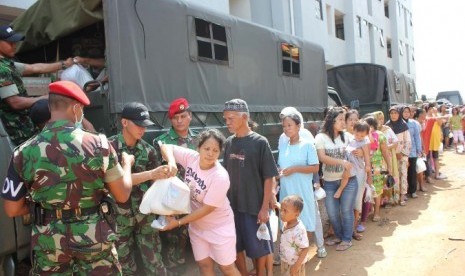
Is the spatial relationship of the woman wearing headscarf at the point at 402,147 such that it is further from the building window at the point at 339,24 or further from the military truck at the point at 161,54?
the building window at the point at 339,24

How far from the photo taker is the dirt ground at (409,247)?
4.00 metres

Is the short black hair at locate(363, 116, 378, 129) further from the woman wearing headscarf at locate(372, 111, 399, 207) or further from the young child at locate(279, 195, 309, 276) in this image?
the young child at locate(279, 195, 309, 276)

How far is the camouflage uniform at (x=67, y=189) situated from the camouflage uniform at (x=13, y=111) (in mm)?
1101

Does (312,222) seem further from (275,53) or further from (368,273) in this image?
(275,53)

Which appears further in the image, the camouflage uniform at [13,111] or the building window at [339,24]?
the building window at [339,24]

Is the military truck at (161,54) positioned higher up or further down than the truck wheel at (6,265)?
higher up

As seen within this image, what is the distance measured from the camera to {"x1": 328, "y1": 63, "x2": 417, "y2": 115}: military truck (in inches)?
382

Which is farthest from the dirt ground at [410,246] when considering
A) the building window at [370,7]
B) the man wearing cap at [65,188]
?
the building window at [370,7]

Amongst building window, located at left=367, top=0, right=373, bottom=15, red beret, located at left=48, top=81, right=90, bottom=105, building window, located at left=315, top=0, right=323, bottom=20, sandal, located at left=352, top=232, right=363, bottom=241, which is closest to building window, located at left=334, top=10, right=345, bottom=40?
building window, located at left=367, top=0, right=373, bottom=15

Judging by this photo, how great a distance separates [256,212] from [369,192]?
8.58 feet

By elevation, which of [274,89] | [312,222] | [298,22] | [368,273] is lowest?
[368,273]

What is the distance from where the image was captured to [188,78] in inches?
160

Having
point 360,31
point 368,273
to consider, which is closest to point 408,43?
point 360,31

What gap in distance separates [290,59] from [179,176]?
332 cm
